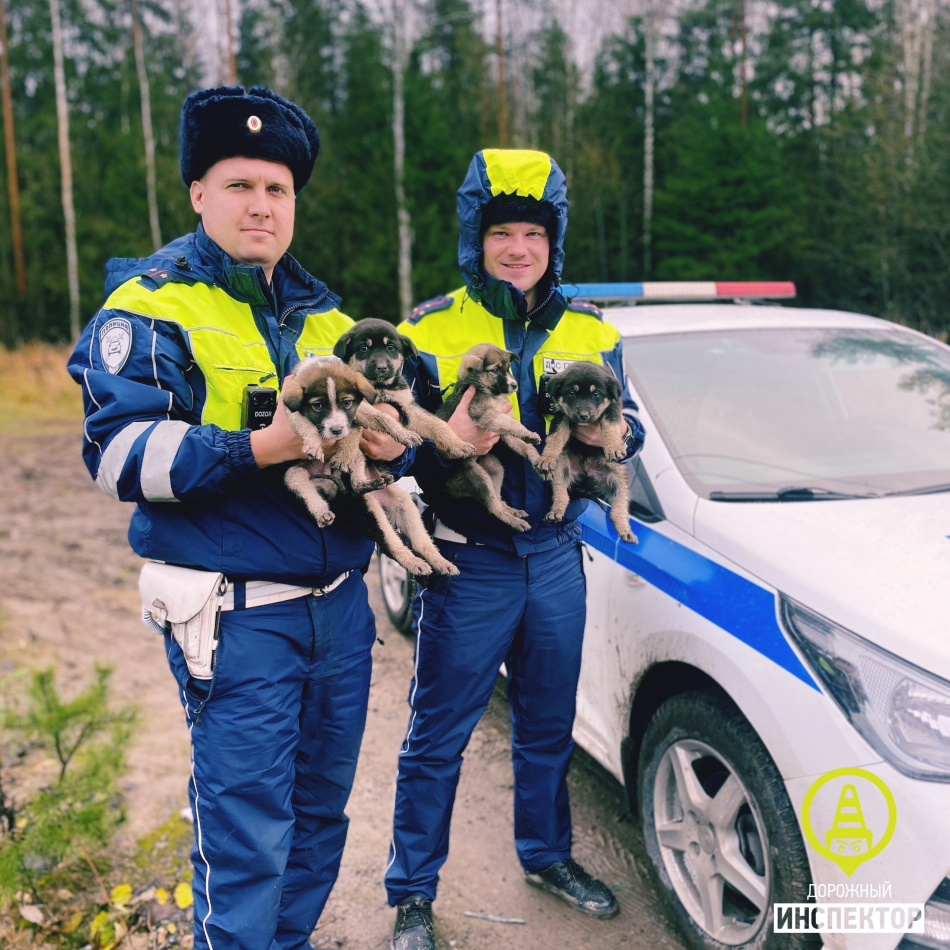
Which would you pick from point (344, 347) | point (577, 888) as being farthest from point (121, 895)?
point (344, 347)

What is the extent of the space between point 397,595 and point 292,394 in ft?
10.8

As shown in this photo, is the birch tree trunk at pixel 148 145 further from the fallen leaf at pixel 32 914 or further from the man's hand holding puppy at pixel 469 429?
the man's hand holding puppy at pixel 469 429

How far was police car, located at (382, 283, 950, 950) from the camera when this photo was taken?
203 cm

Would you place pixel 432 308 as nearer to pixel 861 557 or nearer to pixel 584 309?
pixel 584 309

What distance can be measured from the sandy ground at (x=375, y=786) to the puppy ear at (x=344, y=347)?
6.90 feet

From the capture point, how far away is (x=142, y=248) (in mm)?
23141

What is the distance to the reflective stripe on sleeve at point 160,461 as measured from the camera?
6.34 feet

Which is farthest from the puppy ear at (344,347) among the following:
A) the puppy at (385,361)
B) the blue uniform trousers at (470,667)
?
the blue uniform trousers at (470,667)

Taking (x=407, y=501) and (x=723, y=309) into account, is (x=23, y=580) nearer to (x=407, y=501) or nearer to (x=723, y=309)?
(x=407, y=501)

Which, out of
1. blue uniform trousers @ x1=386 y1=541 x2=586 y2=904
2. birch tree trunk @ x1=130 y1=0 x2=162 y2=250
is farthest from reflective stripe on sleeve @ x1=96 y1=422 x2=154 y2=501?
birch tree trunk @ x1=130 y1=0 x2=162 y2=250

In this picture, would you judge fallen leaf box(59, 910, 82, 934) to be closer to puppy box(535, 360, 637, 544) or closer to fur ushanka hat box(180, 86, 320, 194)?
puppy box(535, 360, 637, 544)

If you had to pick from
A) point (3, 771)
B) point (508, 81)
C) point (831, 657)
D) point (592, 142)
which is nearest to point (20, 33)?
point (508, 81)

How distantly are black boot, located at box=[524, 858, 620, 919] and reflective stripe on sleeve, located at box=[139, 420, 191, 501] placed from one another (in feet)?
6.95

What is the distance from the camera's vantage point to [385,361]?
2.39 m
